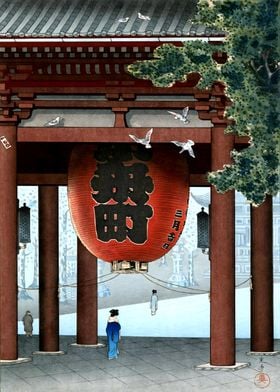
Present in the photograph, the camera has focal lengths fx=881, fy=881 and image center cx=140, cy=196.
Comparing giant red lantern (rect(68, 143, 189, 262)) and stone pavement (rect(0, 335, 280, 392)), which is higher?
giant red lantern (rect(68, 143, 189, 262))

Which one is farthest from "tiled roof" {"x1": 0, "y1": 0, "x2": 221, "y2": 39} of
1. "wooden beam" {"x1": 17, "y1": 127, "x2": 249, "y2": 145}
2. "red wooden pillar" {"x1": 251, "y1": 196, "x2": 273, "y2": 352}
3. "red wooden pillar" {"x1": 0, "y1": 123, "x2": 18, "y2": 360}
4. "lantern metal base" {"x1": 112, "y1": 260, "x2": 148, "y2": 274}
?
"red wooden pillar" {"x1": 251, "y1": 196, "x2": 273, "y2": 352}

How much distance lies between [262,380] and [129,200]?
10.3ft

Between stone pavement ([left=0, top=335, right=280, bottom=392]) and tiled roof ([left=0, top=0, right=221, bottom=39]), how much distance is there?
4.78m

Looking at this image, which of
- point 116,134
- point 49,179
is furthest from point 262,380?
point 49,179

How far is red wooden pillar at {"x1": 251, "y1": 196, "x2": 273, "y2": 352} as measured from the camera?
15078 millimetres

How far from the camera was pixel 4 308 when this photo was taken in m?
12.9

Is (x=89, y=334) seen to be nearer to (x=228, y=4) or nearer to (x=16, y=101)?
(x=16, y=101)

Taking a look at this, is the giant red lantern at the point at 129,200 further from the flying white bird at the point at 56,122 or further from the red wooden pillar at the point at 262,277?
the red wooden pillar at the point at 262,277

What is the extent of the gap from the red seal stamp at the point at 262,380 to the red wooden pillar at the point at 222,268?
0.56 metres

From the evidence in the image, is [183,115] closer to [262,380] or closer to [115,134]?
[115,134]

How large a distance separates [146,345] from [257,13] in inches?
280

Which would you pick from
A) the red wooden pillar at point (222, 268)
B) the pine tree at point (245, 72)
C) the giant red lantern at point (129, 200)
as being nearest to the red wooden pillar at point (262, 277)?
the red wooden pillar at point (222, 268)

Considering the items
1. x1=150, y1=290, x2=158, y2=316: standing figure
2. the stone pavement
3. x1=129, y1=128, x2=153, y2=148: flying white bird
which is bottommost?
the stone pavement

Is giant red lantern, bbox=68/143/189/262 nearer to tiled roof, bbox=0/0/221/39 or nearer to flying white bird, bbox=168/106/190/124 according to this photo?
flying white bird, bbox=168/106/190/124
